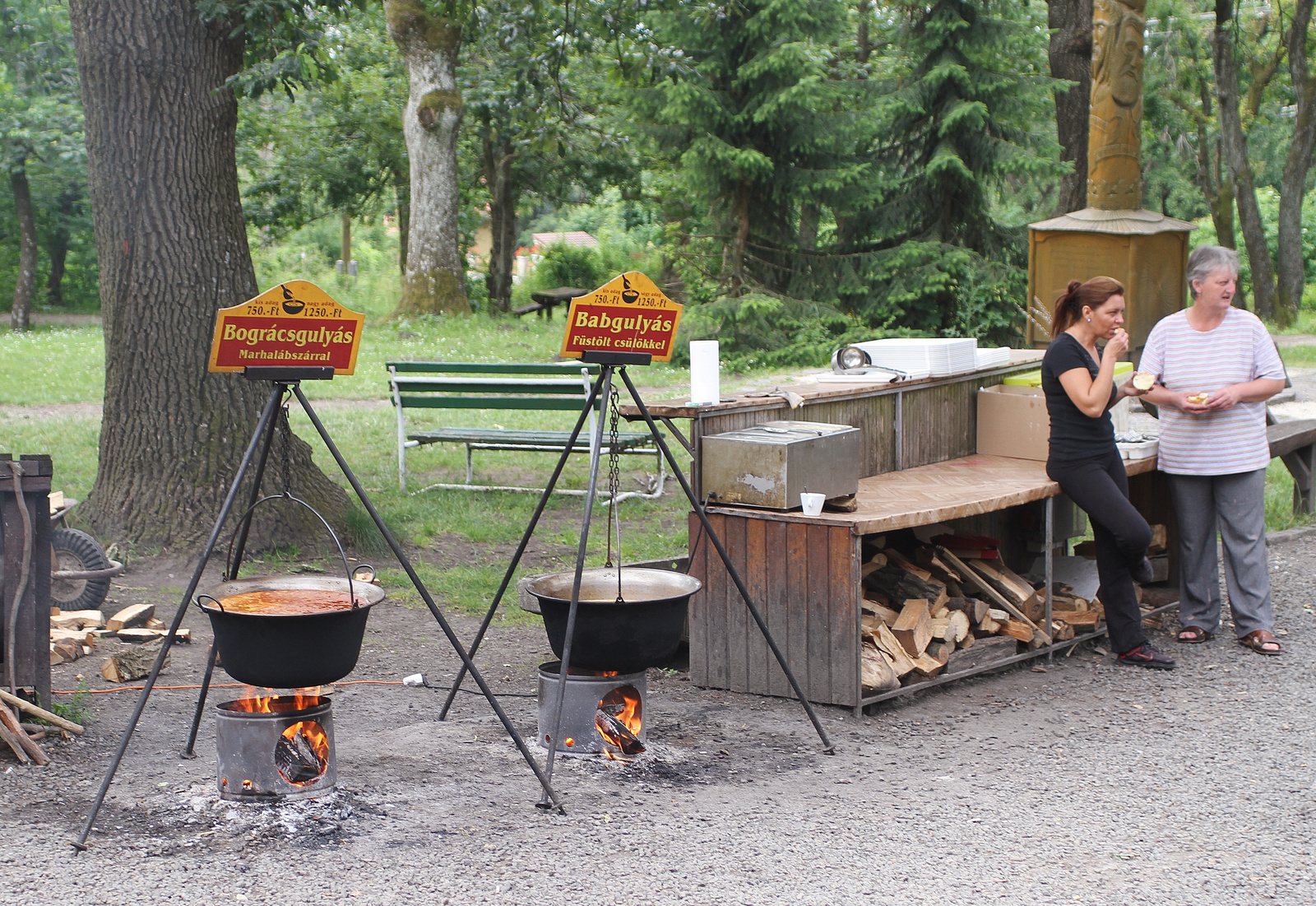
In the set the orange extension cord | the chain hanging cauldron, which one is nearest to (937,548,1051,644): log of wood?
the orange extension cord

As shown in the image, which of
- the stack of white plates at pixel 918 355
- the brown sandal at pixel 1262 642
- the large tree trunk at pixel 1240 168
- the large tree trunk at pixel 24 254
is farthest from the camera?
the large tree trunk at pixel 24 254

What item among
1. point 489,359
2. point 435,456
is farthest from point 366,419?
point 489,359

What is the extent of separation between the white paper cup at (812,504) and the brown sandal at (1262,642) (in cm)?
253

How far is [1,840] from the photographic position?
3.87m

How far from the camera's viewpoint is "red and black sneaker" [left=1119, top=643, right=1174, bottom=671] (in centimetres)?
605

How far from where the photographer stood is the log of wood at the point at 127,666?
5586 mm

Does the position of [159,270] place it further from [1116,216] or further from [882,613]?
[1116,216]

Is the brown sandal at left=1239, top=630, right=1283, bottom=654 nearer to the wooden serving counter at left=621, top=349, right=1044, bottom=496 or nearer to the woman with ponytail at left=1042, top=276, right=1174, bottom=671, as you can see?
the woman with ponytail at left=1042, top=276, right=1174, bottom=671

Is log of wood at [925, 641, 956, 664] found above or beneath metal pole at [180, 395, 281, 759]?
beneath

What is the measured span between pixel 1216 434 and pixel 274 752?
4554 mm

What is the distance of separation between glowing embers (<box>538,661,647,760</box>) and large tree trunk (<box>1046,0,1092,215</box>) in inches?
487

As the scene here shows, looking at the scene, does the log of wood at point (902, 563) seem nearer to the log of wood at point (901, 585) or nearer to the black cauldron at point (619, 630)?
the log of wood at point (901, 585)

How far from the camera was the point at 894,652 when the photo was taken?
5.59m

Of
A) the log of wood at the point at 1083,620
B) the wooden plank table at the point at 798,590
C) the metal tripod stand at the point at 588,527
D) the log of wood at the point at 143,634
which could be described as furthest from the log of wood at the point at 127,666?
the log of wood at the point at 1083,620
